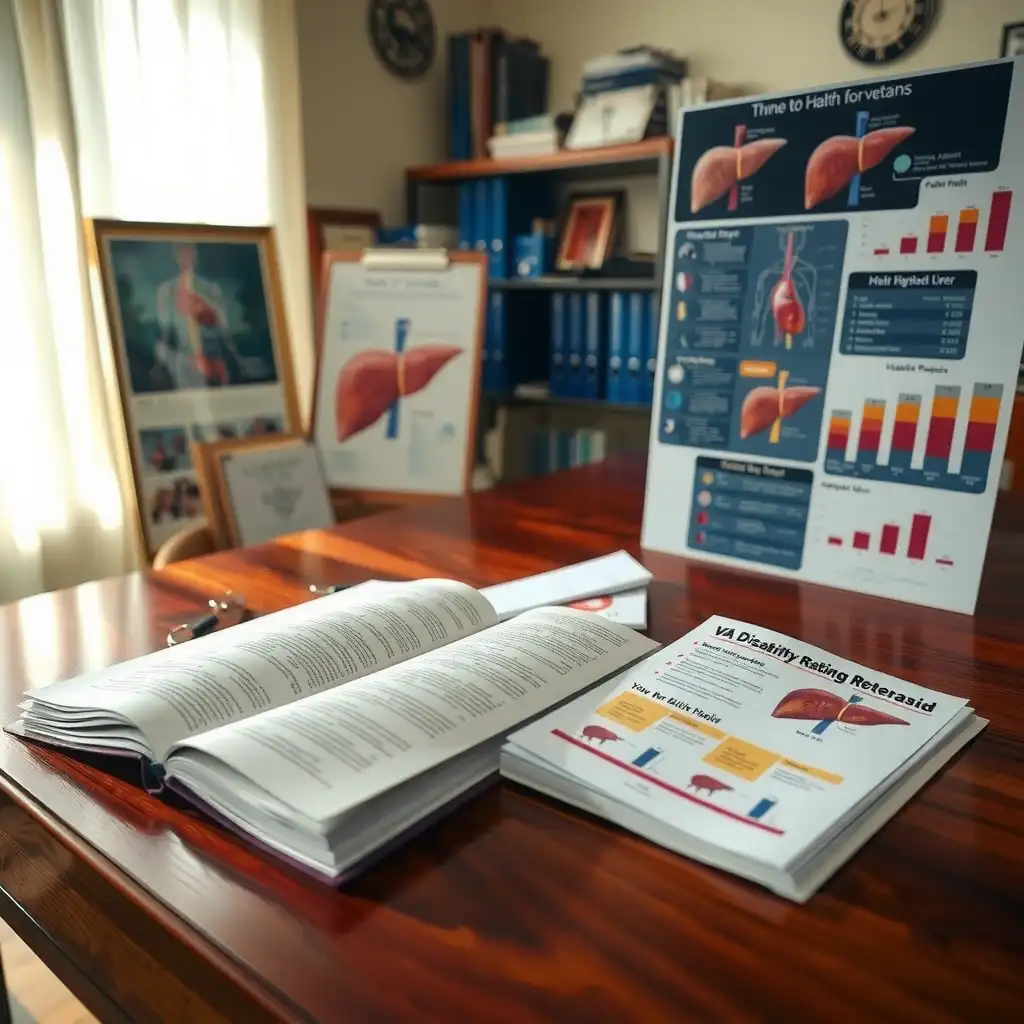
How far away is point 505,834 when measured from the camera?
23.5 inches

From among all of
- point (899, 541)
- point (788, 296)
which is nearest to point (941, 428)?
point (899, 541)

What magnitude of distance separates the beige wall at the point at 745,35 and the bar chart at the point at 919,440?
5.92 ft

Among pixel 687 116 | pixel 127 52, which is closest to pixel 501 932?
pixel 687 116

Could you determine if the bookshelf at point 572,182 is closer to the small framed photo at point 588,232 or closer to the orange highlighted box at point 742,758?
Result: the small framed photo at point 588,232

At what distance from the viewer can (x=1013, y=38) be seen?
244cm

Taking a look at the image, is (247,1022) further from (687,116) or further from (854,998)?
(687,116)

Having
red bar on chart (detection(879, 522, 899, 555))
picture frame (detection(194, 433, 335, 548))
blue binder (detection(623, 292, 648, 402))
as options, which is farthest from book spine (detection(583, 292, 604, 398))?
red bar on chart (detection(879, 522, 899, 555))

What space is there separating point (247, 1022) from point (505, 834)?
19 centimetres

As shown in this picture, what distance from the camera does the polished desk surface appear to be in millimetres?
462

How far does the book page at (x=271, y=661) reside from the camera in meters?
0.66

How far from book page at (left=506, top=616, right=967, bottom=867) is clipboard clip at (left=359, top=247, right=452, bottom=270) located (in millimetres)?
1685

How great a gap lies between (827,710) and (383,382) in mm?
1730

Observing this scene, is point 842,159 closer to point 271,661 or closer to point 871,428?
point 871,428

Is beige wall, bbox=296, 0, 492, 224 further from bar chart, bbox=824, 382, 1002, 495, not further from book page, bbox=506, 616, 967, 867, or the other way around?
book page, bbox=506, 616, 967, 867
